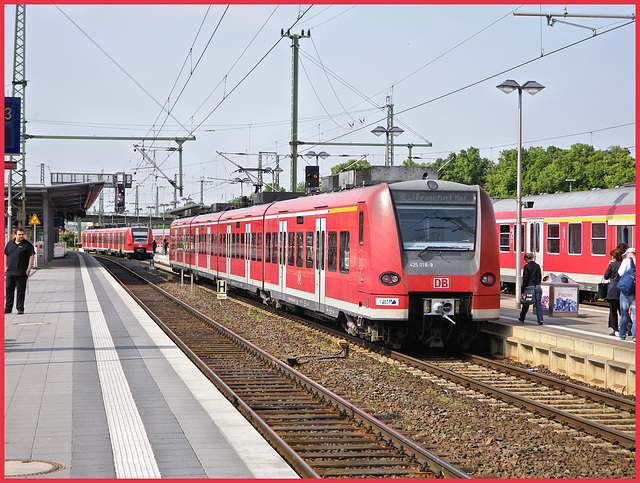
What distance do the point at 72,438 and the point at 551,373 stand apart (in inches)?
321

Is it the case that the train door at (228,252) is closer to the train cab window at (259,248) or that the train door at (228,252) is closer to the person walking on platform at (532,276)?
the train cab window at (259,248)

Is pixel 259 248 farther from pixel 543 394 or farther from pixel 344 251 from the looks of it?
pixel 543 394

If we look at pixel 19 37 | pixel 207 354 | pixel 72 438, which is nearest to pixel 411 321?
pixel 207 354

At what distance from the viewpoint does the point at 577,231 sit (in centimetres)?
2441

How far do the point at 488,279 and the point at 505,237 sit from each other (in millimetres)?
15116

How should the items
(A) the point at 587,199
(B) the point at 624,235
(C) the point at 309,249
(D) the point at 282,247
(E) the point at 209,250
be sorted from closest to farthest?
(C) the point at 309,249 → (D) the point at 282,247 → (B) the point at 624,235 → (A) the point at 587,199 → (E) the point at 209,250

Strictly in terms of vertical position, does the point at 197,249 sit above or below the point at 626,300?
above

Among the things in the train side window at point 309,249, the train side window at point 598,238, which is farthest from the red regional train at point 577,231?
the train side window at point 309,249

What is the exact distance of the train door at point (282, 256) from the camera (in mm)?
21000

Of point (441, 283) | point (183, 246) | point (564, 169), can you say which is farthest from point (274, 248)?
point (564, 169)

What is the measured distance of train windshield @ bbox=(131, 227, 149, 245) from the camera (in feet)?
233

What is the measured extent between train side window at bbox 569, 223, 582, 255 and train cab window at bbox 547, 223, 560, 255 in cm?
73

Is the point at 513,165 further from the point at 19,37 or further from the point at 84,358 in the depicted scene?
the point at 84,358

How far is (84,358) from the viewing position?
1320 cm
